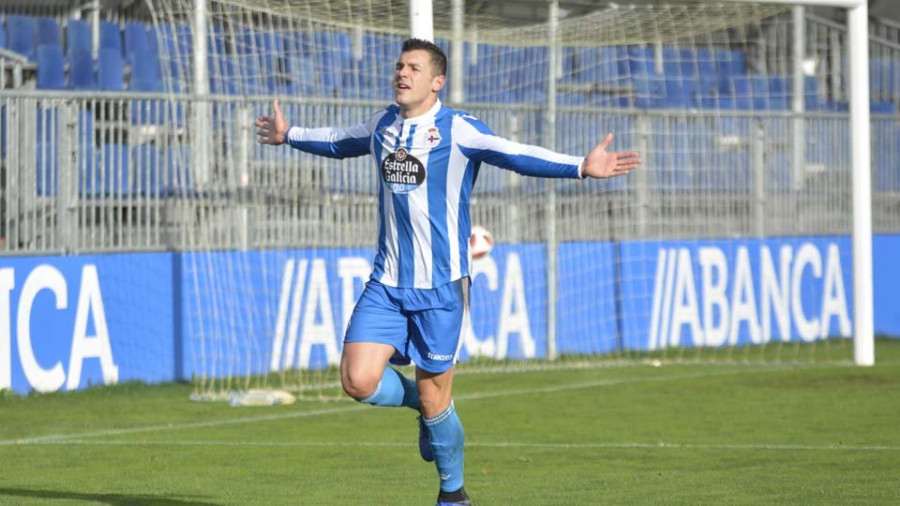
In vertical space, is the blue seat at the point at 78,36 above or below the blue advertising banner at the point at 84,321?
above

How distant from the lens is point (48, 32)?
56.7 ft

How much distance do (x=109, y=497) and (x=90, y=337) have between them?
18.0ft

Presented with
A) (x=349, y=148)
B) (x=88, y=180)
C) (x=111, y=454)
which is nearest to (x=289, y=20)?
(x=88, y=180)

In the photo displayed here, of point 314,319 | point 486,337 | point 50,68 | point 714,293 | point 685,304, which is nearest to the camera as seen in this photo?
point 314,319

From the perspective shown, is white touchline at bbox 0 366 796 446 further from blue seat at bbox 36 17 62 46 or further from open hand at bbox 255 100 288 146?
blue seat at bbox 36 17 62 46

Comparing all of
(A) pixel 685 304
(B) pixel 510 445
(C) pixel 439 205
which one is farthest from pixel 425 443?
(A) pixel 685 304

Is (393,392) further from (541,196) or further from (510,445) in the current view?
(541,196)

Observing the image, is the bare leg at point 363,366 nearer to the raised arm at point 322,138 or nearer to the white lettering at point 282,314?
the raised arm at point 322,138

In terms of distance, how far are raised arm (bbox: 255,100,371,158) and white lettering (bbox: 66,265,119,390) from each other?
231 inches

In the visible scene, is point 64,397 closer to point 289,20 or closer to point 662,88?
point 289,20

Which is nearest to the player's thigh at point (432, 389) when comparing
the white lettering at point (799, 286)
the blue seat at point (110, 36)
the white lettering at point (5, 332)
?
the white lettering at point (5, 332)

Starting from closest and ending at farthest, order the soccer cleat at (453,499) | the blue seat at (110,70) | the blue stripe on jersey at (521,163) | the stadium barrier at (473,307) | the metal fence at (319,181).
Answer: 1. the blue stripe on jersey at (521,163)
2. the soccer cleat at (453,499)
3. the stadium barrier at (473,307)
4. the metal fence at (319,181)
5. the blue seat at (110,70)

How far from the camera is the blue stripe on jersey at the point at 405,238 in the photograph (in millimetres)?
7113

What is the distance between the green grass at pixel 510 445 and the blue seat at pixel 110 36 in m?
4.83
